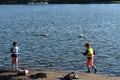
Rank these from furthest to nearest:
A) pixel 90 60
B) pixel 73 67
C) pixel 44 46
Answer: pixel 44 46
pixel 73 67
pixel 90 60

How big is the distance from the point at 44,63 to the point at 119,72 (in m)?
8.16

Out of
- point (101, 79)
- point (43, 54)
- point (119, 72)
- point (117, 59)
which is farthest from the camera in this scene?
point (43, 54)

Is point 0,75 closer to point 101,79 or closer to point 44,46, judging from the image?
point 101,79

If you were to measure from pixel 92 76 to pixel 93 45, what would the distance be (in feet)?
79.8

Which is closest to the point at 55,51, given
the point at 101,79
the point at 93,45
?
the point at 93,45

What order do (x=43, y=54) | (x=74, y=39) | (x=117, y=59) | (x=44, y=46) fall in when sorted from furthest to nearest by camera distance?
1. (x=74, y=39)
2. (x=44, y=46)
3. (x=43, y=54)
4. (x=117, y=59)

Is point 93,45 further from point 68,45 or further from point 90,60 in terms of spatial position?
point 90,60

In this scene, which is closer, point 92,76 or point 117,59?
point 92,76

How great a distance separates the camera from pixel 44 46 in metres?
51.2

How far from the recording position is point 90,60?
2983 cm

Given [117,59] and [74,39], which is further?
[74,39]

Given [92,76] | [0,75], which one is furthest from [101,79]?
[0,75]

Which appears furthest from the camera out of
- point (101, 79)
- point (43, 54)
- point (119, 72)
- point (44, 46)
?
point (44, 46)

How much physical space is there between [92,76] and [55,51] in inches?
773
